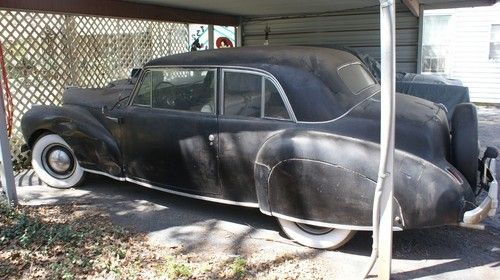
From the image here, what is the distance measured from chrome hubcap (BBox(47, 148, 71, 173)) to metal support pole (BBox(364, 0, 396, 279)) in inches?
150

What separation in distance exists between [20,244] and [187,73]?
2.16m

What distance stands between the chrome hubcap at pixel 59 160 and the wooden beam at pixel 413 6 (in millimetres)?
5978

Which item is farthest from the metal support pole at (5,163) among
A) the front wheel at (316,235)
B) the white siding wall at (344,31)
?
the white siding wall at (344,31)

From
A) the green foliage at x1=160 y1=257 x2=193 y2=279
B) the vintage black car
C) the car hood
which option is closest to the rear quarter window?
the vintage black car

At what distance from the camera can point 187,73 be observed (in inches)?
172

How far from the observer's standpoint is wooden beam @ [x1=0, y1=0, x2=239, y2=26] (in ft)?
18.9

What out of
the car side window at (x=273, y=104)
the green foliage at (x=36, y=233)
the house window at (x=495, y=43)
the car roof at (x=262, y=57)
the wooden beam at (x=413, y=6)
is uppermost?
the wooden beam at (x=413, y=6)

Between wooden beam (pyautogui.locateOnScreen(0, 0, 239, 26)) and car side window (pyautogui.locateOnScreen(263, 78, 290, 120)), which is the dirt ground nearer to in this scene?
car side window (pyautogui.locateOnScreen(263, 78, 290, 120))

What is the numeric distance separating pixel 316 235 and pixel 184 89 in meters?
1.89

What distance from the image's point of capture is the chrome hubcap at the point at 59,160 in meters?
5.35

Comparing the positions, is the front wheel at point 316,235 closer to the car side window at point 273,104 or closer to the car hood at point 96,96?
the car side window at point 273,104

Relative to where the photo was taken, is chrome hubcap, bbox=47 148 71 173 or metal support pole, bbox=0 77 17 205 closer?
metal support pole, bbox=0 77 17 205

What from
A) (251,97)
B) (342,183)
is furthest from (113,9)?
(342,183)

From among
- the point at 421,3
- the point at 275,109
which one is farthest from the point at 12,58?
the point at 421,3
